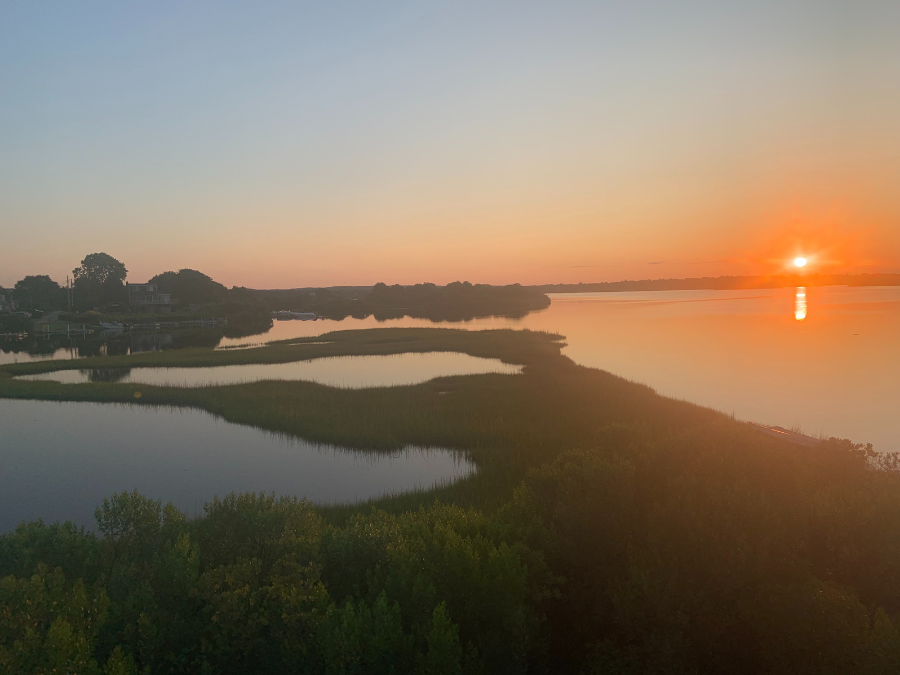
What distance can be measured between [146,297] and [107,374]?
100 metres

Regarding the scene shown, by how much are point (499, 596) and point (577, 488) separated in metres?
2.31

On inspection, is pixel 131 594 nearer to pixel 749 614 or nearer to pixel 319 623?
pixel 319 623

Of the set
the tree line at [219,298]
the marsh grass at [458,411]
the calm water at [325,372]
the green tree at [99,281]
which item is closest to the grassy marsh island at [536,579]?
the marsh grass at [458,411]

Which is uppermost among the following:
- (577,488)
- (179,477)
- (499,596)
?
(577,488)

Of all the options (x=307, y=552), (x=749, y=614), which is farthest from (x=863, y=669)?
(x=307, y=552)

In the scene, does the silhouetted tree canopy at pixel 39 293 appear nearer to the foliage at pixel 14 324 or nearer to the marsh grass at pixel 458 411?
the foliage at pixel 14 324

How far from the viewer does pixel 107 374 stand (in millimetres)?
42625

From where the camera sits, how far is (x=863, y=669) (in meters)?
5.10

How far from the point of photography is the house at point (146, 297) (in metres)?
127

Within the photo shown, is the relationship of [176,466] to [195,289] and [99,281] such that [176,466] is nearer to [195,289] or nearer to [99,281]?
[195,289]

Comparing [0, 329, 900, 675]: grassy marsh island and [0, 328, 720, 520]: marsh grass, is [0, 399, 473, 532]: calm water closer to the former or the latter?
[0, 328, 720, 520]: marsh grass

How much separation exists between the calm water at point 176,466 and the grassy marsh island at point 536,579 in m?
8.69

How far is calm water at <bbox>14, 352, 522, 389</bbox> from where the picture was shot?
37747 mm

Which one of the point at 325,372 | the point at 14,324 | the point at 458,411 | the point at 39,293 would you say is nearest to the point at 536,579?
the point at 458,411
